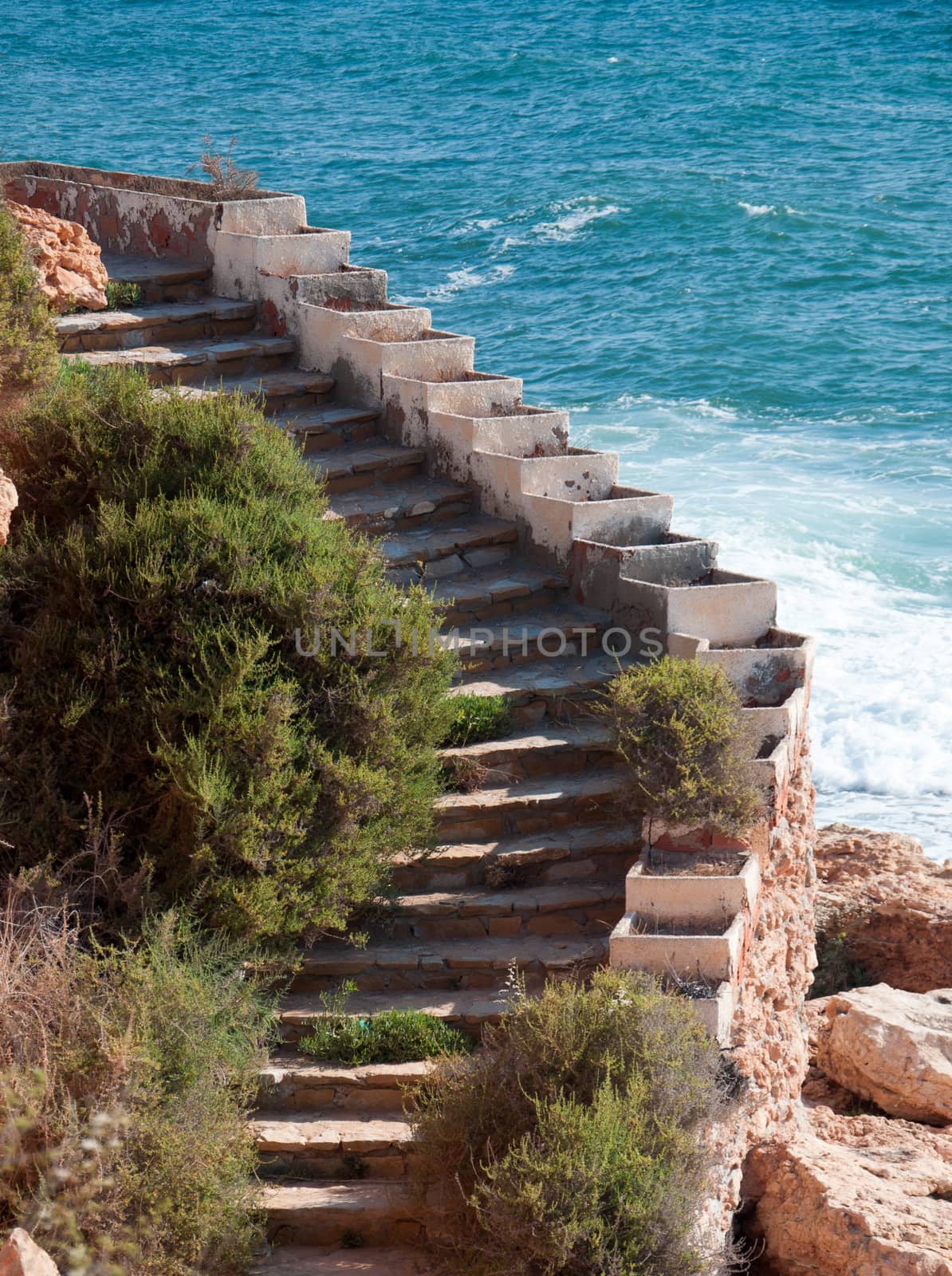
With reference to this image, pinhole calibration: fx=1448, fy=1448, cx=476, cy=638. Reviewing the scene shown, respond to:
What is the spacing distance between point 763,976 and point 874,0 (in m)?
45.1

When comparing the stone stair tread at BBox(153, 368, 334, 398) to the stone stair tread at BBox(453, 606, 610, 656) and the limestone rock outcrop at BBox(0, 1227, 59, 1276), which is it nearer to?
the stone stair tread at BBox(453, 606, 610, 656)

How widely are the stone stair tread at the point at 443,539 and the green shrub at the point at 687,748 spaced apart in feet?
7.31

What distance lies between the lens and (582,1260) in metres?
5.40

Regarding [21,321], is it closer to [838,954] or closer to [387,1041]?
[387,1041]

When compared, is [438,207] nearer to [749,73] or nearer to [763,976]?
[749,73]

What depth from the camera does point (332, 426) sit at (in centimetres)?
1035

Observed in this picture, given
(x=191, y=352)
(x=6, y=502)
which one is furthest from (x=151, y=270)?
(x=6, y=502)

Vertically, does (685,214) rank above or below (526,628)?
above

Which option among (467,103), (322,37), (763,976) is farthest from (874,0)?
(763,976)

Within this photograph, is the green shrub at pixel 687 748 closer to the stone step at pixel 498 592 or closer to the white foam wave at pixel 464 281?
the stone step at pixel 498 592

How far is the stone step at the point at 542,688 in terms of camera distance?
8.52 metres

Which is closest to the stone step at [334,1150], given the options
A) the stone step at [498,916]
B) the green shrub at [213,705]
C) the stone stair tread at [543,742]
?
the green shrub at [213,705]

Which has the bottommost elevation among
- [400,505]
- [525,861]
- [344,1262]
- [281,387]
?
[344,1262]

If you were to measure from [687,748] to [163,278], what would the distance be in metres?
6.60
